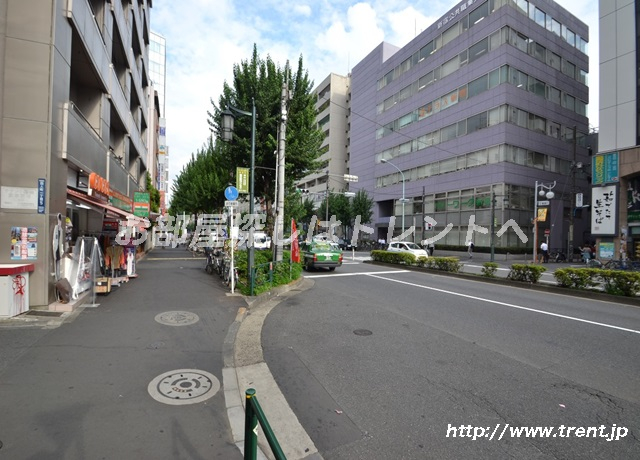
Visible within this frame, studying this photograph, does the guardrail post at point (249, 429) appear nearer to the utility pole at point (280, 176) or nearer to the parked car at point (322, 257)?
the utility pole at point (280, 176)

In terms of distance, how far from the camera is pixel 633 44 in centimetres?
2419

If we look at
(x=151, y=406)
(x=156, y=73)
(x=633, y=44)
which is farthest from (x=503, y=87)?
(x=156, y=73)

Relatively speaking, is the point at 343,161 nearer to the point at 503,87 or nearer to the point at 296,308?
the point at 503,87

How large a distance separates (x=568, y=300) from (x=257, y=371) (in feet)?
34.8

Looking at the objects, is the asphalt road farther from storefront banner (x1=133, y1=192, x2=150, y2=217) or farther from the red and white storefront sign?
storefront banner (x1=133, y1=192, x2=150, y2=217)

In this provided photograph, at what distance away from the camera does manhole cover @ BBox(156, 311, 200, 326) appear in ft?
23.2

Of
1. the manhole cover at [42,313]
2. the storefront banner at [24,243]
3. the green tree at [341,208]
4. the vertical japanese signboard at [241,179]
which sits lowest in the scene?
the manhole cover at [42,313]

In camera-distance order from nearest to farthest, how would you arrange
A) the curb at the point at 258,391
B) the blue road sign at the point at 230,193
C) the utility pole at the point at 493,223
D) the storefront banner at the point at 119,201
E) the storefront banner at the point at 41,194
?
the curb at the point at 258,391
the storefront banner at the point at 41,194
the blue road sign at the point at 230,193
the storefront banner at the point at 119,201
the utility pole at the point at 493,223

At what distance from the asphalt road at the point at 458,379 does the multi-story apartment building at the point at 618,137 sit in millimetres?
21206

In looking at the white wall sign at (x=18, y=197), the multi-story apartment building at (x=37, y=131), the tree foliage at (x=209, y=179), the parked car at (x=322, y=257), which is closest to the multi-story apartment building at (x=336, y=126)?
the tree foliage at (x=209, y=179)

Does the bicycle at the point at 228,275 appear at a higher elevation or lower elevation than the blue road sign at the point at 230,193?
lower

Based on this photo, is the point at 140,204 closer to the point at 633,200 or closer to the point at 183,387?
the point at 183,387

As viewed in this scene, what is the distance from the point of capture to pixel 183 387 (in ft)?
14.0

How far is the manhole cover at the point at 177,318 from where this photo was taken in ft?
23.2
